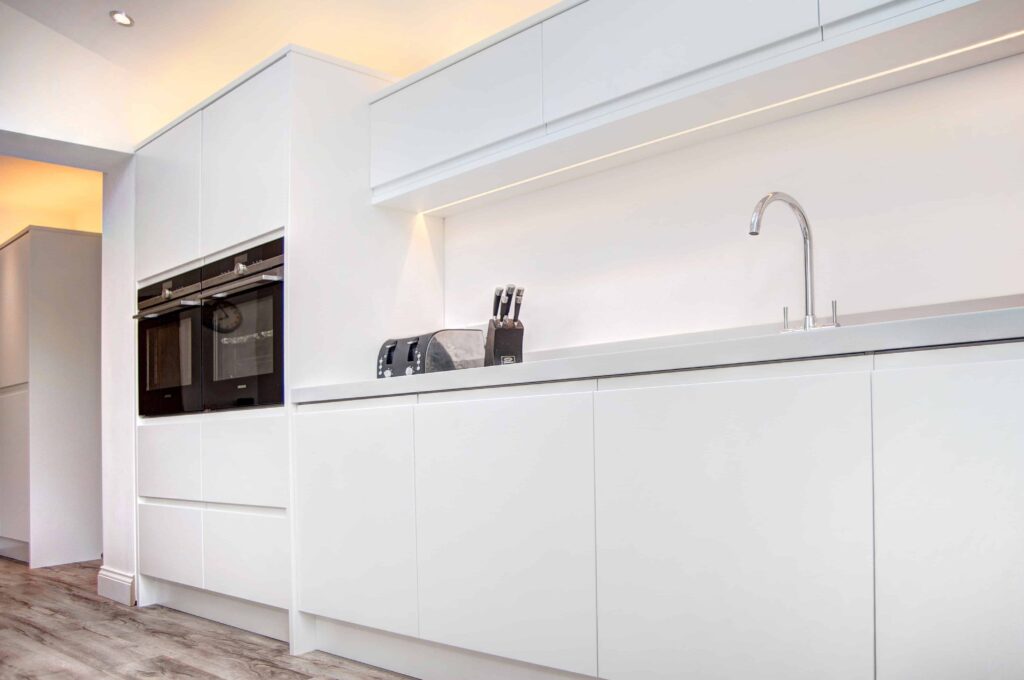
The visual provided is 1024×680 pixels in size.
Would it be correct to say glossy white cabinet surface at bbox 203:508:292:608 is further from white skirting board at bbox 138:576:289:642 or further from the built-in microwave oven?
the built-in microwave oven

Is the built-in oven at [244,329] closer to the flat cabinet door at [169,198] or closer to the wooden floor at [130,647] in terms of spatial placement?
the flat cabinet door at [169,198]

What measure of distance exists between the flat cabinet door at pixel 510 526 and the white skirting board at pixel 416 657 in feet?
0.20

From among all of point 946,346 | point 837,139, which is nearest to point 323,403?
point 837,139

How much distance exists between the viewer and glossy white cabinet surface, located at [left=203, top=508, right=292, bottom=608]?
9.02 ft

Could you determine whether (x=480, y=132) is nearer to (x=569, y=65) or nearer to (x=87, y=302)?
(x=569, y=65)

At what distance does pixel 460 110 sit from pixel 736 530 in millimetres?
1612

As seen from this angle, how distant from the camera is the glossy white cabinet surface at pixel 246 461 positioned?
109 inches

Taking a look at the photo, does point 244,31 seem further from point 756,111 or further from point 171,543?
point 756,111

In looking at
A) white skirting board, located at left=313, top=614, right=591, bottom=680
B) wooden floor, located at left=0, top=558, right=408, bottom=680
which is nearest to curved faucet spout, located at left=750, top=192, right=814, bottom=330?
white skirting board, located at left=313, top=614, right=591, bottom=680

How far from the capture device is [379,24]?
10.4 feet

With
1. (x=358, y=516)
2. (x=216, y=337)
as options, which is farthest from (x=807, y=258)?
(x=216, y=337)

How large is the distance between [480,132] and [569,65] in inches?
15.4

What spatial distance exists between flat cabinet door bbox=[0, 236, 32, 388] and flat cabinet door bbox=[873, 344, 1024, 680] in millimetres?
4713

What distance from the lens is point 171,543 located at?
11.0 feet
